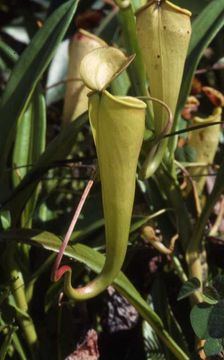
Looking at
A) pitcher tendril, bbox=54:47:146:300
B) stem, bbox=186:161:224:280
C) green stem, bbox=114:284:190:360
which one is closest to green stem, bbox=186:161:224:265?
stem, bbox=186:161:224:280

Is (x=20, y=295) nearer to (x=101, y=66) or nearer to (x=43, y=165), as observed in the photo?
(x=43, y=165)

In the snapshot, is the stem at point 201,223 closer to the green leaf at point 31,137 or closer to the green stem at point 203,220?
the green stem at point 203,220

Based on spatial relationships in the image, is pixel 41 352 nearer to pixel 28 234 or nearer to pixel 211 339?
pixel 28 234

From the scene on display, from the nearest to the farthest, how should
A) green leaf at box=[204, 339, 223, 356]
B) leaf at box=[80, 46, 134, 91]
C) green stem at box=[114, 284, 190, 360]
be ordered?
leaf at box=[80, 46, 134, 91]
green leaf at box=[204, 339, 223, 356]
green stem at box=[114, 284, 190, 360]

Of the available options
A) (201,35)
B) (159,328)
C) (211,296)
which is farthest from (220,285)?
(201,35)

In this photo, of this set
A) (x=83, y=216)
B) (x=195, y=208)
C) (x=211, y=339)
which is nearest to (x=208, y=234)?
(x=195, y=208)

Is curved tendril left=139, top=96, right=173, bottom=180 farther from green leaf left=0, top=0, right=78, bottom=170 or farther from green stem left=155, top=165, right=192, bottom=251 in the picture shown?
green leaf left=0, top=0, right=78, bottom=170
